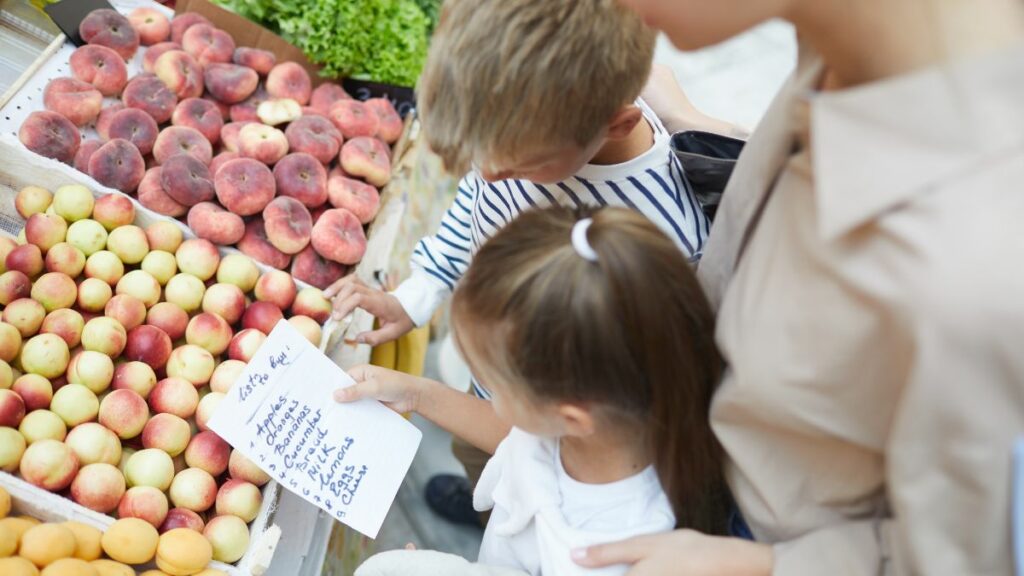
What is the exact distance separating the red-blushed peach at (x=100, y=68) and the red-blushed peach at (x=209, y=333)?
628 millimetres

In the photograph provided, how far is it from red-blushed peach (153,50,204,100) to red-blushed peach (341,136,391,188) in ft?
1.20

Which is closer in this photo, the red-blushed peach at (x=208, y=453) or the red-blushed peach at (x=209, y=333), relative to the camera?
the red-blushed peach at (x=208, y=453)

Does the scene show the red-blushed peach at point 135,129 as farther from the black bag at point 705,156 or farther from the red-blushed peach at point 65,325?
the black bag at point 705,156

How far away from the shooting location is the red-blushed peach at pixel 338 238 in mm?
1629

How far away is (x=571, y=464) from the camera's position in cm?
103

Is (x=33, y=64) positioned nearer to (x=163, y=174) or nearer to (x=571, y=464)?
(x=163, y=174)

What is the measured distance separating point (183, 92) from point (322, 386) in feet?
2.96

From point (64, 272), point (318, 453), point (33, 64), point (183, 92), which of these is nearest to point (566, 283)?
point (318, 453)

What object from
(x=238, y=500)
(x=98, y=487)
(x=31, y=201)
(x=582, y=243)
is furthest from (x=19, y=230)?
(x=582, y=243)

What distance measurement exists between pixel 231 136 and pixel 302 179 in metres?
0.21

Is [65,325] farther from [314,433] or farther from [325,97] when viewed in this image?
[325,97]

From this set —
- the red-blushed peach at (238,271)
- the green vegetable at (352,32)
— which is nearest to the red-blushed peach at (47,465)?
the red-blushed peach at (238,271)

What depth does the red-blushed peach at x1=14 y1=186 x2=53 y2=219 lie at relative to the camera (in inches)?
57.0

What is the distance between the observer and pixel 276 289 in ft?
4.94
